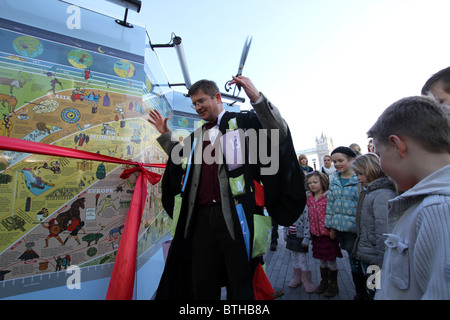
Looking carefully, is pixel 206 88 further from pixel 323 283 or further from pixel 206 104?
pixel 323 283

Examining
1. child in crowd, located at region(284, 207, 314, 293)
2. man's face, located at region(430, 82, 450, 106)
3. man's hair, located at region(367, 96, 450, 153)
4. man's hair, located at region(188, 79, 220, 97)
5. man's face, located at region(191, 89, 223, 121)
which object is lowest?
child in crowd, located at region(284, 207, 314, 293)

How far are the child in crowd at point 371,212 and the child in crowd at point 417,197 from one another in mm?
1364

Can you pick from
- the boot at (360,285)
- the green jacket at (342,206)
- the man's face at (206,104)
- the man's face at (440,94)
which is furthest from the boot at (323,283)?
the man's face at (206,104)

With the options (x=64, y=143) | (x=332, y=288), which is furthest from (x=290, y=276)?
(x=64, y=143)

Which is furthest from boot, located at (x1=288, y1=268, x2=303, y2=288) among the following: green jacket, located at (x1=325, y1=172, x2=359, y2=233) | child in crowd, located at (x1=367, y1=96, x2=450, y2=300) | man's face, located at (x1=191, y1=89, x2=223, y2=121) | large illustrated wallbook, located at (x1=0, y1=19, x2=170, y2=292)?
man's face, located at (x1=191, y1=89, x2=223, y2=121)

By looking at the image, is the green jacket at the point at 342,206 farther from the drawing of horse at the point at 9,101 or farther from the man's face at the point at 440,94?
the drawing of horse at the point at 9,101

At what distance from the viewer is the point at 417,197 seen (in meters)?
0.78

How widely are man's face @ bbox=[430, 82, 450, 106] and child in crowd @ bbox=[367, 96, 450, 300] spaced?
2.03ft

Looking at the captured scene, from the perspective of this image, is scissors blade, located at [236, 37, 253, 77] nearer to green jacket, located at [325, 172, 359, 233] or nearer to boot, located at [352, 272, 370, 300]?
green jacket, located at [325, 172, 359, 233]

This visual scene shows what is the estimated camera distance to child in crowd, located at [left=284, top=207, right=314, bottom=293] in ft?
9.24

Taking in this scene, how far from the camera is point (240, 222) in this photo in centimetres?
138

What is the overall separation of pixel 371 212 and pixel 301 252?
122 centimetres

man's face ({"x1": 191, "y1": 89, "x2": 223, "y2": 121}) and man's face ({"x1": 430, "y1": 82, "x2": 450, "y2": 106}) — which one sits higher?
man's face ({"x1": 191, "y1": 89, "x2": 223, "y2": 121})
